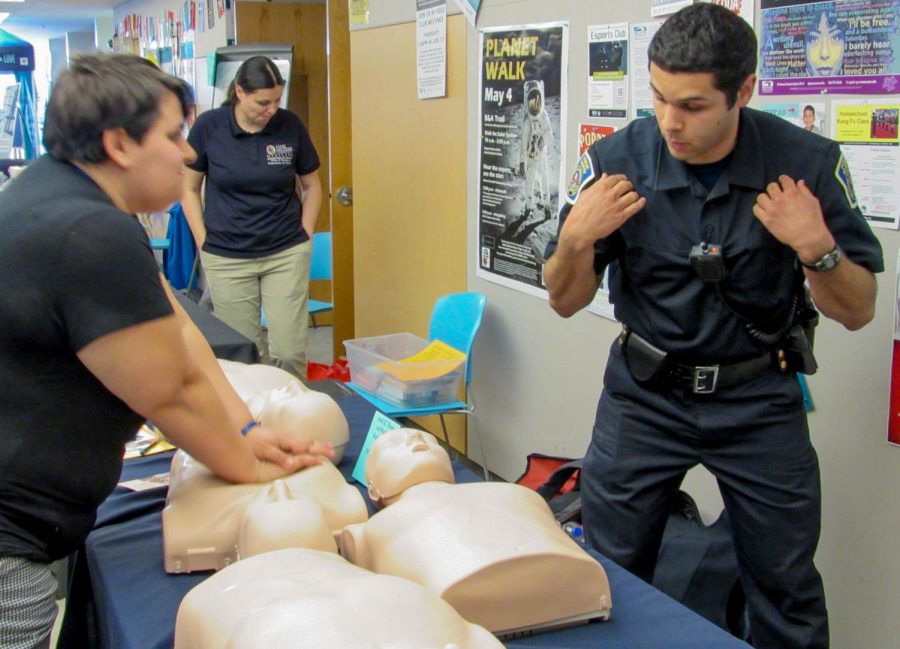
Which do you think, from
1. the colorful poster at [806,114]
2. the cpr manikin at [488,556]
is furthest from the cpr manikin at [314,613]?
the colorful poster at [806,114]

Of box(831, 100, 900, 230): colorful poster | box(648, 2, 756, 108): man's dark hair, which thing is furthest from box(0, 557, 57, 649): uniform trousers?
box(831, 100, 900, 230): colorful poster

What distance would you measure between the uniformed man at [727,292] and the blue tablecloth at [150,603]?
0.40m

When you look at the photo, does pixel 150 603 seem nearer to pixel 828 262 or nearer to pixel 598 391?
pixel 828 262

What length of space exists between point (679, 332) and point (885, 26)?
0.79 meters

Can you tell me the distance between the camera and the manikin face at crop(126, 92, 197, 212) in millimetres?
1305

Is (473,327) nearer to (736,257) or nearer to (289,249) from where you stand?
(289,249)

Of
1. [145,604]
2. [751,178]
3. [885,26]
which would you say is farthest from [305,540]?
[885,26]

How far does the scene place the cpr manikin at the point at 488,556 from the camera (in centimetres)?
118

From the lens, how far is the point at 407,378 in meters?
3.11

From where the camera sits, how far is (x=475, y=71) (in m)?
3.43

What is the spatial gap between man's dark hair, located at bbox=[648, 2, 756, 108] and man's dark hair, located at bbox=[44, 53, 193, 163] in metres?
0.84

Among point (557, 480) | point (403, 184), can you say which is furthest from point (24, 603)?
point (403, 184)

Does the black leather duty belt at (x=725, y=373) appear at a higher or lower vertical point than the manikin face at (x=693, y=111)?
lower

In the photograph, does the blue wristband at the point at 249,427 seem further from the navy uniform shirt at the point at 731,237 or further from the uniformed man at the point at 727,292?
the navy uniform shirt at the point at 731,237
